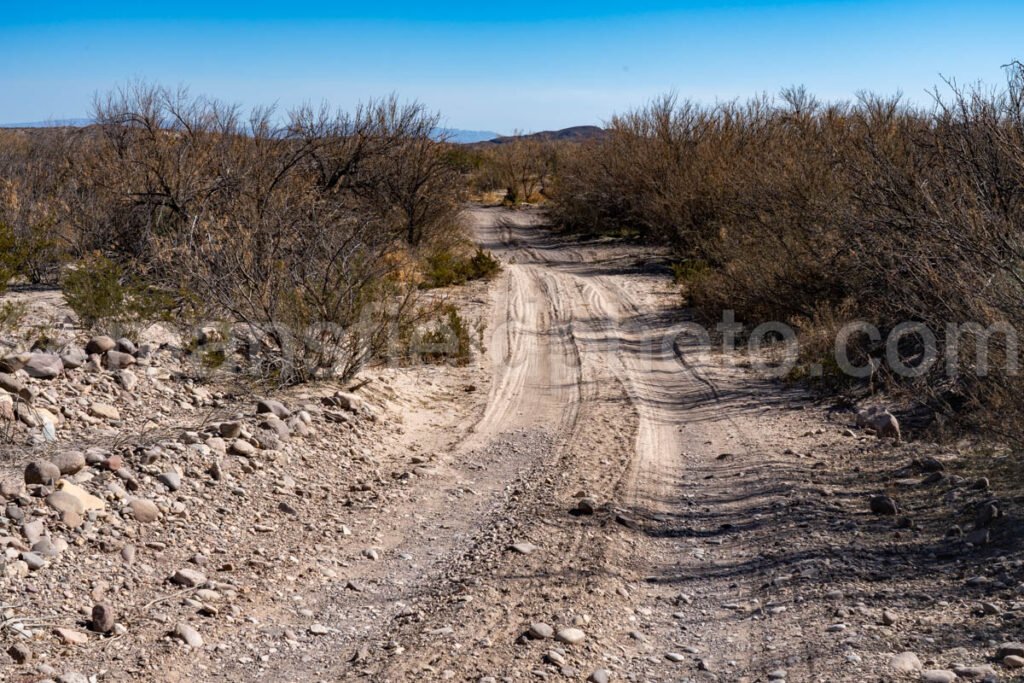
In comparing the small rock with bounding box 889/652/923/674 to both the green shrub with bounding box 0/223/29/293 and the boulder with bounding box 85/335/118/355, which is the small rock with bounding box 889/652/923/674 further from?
the green shrub with bounding box 0/223/29/293

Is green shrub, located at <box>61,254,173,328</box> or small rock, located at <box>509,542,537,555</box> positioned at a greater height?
green shrub, located at <box>61,254,173,328</box>

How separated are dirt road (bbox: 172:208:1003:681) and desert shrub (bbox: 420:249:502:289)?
26.6 ft

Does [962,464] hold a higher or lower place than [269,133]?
lower

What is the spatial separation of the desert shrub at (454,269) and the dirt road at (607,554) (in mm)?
8096

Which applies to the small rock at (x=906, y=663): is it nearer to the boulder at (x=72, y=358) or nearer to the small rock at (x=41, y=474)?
the small rock at (x=41, y=474)

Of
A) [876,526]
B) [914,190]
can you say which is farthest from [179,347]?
[914,190]

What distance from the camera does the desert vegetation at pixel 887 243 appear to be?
7.01 metres

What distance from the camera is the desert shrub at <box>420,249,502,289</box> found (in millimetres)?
18938

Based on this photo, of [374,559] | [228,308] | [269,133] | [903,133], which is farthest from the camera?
[269,133]

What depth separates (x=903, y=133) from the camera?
1445 centimetres

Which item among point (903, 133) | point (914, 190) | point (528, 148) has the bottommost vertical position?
point (914, 190)

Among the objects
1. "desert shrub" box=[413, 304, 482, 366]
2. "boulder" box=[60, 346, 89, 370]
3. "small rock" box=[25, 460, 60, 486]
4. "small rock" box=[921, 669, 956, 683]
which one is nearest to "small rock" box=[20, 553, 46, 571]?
"small rock" box=[25, 460, 60, 486]

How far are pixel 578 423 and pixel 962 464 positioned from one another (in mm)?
3650

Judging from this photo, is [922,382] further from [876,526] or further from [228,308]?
[228,308]
